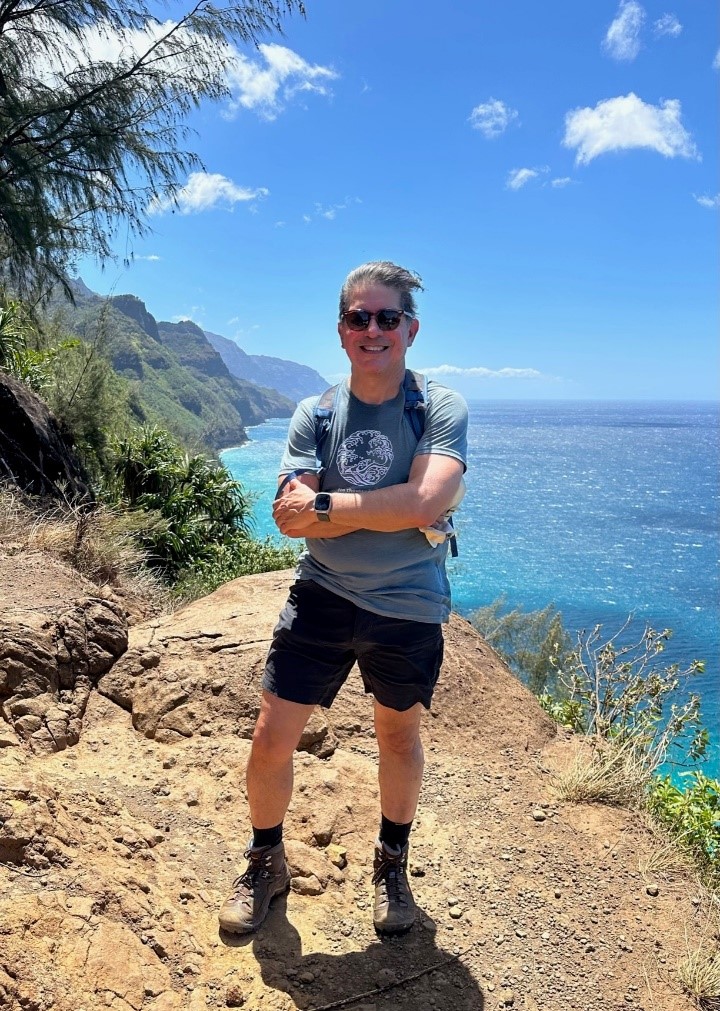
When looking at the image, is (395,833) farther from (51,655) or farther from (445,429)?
(51,655)

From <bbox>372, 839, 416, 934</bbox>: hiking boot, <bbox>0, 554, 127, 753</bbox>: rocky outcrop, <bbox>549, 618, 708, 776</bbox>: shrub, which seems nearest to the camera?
<bbox>372, 839, 416, 934</bbox>: hiking boot

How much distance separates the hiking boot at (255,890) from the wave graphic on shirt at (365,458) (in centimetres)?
112

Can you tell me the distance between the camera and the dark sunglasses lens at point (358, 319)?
193cm

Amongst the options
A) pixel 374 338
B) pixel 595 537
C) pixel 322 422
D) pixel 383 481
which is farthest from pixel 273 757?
pixel 595 537

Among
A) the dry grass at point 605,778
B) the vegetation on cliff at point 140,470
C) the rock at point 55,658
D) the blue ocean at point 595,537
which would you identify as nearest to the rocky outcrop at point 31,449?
the vegetation on cliff at point 140,470

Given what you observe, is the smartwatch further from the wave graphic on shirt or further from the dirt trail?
the dirt trail

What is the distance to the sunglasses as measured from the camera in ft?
6.31

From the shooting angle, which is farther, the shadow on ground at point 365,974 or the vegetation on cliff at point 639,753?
the vegetation on cliff at point 639,753

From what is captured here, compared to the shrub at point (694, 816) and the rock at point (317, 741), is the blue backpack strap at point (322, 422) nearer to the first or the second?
the rock at point (317, 741)

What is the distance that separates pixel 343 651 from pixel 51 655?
1.64m

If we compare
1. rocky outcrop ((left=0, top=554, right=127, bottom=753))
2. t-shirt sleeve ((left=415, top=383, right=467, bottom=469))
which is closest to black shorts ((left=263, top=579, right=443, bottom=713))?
t-shirt sleeve ((left=415, top=383, right=467, bottom=469))

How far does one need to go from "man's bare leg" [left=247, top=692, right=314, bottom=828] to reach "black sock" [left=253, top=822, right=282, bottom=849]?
0.06 ft

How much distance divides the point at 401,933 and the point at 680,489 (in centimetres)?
8390

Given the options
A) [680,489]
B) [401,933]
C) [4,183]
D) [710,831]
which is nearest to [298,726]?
[401,933]
